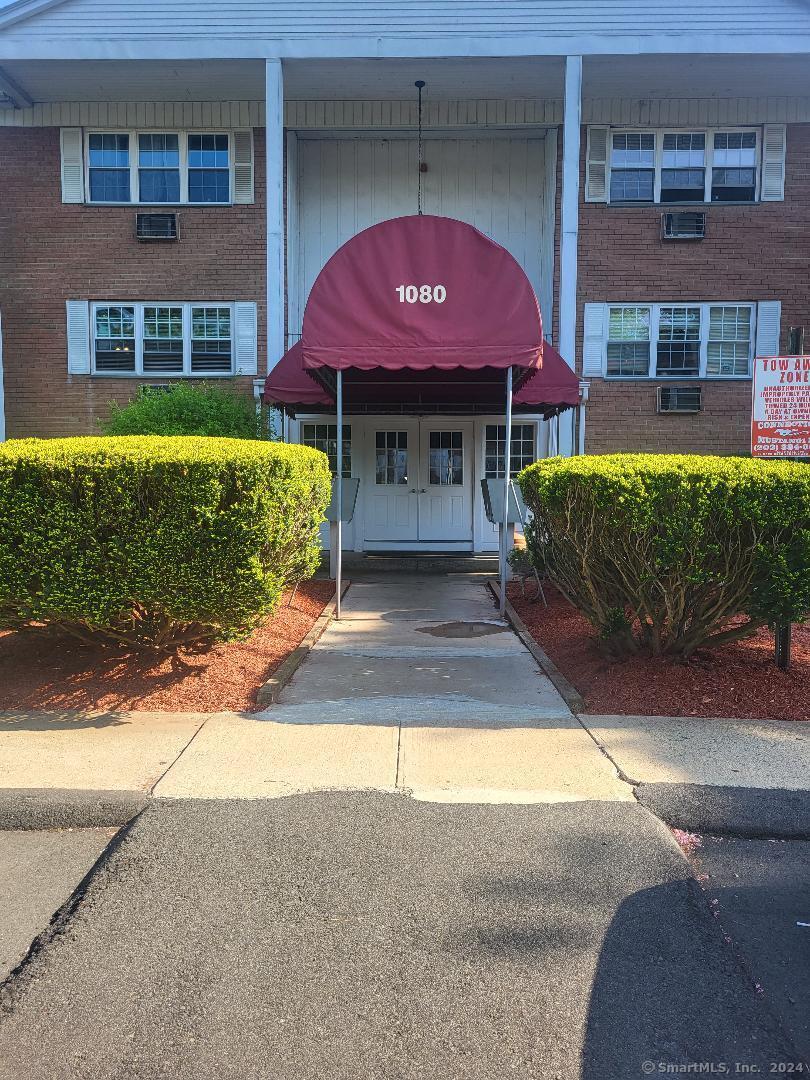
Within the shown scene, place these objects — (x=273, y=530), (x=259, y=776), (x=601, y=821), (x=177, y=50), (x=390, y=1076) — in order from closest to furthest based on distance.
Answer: (x=390, y=1076) < (x=601, y=821) < (x=259, y=776) < (x=273, y=530) < (x=177, y=50)

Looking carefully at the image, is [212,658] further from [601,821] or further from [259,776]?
[601,821]

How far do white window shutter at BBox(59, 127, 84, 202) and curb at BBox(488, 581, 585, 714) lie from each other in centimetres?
1054

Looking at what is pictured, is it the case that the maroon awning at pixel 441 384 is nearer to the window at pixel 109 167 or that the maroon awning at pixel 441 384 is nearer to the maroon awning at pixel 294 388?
the maroon awning at pixel 294 388

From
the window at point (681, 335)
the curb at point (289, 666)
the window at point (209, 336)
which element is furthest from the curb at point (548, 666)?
the window at point (209, 336)

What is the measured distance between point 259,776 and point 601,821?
5.94 feet

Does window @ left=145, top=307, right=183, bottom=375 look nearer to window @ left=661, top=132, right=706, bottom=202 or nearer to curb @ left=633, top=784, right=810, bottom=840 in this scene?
window @ left=661, top=132, right=706, bottom=202

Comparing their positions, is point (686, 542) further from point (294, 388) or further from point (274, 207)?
point (274, 207)

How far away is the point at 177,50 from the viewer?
1191cm

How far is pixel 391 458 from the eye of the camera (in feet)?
46.7

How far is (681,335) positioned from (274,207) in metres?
7.24

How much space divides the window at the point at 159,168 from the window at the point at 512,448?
6.25 metres

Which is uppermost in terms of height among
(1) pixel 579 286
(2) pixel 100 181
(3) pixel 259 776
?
(2) pixel 100 181

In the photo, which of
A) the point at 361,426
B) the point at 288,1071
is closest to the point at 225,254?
the point at 361,426

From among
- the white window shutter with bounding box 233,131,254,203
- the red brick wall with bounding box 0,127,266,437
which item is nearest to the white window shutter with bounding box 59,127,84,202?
the red brick wall with bounding box 0,127,266,437
